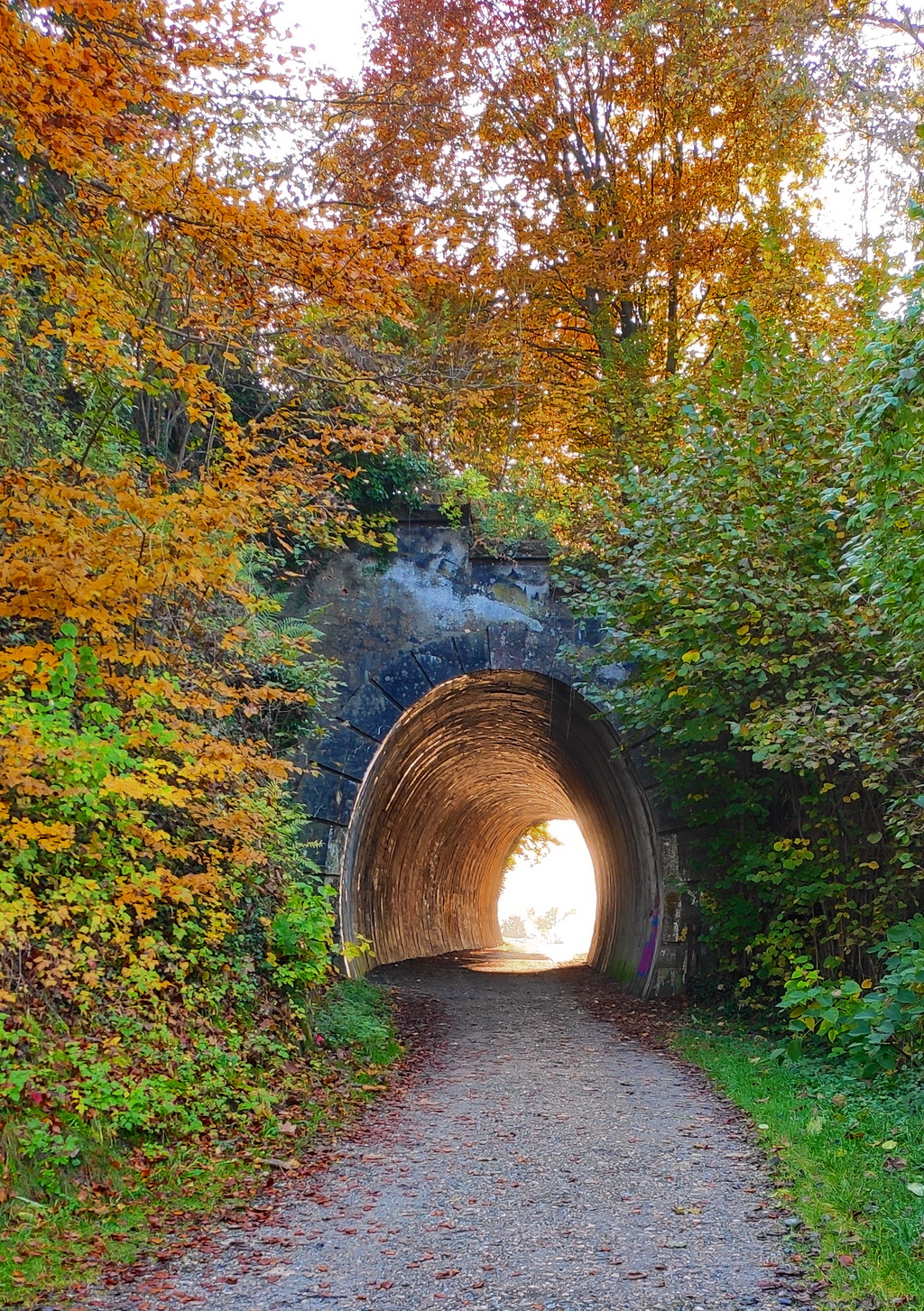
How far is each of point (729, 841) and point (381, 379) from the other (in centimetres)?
649

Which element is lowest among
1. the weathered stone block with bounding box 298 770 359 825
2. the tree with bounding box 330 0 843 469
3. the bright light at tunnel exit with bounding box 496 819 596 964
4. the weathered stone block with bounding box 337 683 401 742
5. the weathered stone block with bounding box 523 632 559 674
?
the bright light at tunnel exit with bounding box 496 819 596 964

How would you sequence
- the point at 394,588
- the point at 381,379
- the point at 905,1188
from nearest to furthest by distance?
the point at 905,1188 → the point at 381,379 → the point at 394,588

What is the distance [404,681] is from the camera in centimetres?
1271

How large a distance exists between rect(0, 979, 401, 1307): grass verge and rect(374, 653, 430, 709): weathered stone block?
6.15 metres

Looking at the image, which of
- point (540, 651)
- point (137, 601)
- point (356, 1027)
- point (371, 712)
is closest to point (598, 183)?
point (540, 651)

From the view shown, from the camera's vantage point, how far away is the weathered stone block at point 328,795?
1219 cm

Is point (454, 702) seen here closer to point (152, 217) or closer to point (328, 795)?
point (328, 795)

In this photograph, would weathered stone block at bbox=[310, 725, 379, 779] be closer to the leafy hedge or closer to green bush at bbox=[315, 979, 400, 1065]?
green bush at bbox=[315, 979, 400, 1065]

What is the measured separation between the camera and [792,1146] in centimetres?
571

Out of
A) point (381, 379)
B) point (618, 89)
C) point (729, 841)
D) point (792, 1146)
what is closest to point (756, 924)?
point (729, 841)

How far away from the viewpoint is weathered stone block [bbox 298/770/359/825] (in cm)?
1219

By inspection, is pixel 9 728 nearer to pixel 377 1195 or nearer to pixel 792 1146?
pixel 377 1195

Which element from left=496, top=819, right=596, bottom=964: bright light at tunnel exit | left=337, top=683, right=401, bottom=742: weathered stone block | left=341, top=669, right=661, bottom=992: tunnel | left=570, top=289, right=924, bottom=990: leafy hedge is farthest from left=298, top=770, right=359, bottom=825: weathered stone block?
left=496, top=819, right=596, bottom=964: bright light at tunnel exit

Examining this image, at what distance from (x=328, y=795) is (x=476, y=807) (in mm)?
12175
